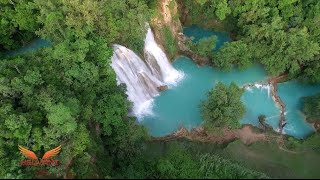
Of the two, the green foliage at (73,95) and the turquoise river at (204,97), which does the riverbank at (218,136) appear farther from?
the green foliage at (73,95)

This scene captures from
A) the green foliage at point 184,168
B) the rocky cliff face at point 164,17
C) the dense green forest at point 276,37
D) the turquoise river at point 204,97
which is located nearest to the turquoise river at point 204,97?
the turquoise river at point 204,97

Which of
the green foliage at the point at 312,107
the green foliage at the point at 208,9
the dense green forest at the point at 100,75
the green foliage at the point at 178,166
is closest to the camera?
the dense green forest at the point at 100,75

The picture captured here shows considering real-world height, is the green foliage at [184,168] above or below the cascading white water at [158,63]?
below

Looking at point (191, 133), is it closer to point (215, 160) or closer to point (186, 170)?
point (215, 160)

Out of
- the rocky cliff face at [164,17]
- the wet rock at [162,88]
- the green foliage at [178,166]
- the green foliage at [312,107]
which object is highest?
the rocky cliff face at [164,17]

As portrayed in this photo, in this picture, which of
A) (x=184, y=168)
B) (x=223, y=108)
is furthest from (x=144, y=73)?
(x=184, y=168)

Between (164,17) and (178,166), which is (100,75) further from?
(164,17)
